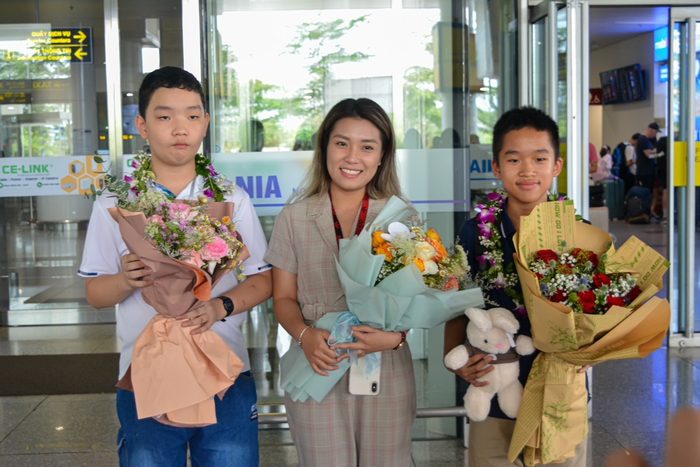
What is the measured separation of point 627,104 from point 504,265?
16976mm

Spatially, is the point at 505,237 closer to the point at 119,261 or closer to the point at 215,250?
the point at 215,250

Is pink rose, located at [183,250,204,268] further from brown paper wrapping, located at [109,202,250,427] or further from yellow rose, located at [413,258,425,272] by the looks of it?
yellow rose, located at [413,258,425,272]

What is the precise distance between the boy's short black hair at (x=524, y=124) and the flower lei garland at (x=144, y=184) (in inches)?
35.4

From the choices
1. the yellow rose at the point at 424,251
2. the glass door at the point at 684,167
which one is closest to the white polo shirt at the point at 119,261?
the yellow rose at the point at 424,251

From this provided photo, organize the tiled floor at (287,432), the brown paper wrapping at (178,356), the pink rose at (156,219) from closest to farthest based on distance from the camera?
1. the pink rose at (156,219)
2. the brown paper wrapping at (178,356)
3. the tiled floor at (287,432)

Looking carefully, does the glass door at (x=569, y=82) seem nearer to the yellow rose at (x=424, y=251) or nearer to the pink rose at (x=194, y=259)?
the yellow rose at (x=424, y=251)

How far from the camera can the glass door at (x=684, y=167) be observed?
589 cm

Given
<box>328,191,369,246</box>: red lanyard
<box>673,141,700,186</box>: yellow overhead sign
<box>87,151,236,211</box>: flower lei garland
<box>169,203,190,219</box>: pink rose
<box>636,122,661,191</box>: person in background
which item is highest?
<box>636,122,661,191</box>: person in background

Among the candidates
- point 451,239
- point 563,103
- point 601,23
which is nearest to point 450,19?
point 563,103

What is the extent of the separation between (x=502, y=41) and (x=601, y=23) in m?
11.8

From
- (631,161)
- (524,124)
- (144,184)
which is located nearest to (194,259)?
(144,184)

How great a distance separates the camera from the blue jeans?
2012mm

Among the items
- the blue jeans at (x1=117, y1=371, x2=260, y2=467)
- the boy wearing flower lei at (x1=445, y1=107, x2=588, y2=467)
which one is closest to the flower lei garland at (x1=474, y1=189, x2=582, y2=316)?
the boy wearing flower lei at (x1=445, y1=107, x2=588, y2=467)

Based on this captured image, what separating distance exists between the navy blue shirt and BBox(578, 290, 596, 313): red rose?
312mm
